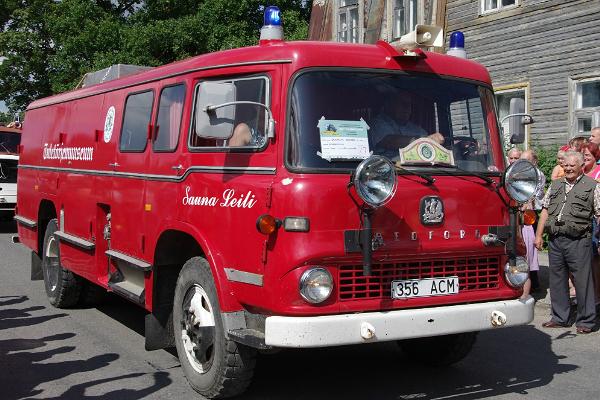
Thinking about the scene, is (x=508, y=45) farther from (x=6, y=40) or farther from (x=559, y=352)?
(x=6, y=40)

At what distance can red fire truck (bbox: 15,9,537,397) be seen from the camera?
4.42 meters

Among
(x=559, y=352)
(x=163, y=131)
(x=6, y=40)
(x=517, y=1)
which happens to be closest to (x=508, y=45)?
(x=517, y=1)

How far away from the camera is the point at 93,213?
723cm

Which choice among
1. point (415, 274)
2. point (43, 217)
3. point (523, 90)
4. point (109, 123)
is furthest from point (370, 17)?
point (415, 274)

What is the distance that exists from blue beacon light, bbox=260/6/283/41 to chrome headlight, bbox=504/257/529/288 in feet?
7.41

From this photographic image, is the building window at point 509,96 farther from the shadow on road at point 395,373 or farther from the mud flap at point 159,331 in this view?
the mud flap at point 159,331

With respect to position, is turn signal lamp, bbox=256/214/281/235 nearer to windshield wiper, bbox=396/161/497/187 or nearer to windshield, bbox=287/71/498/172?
windshield, bbox=287/71/498/172

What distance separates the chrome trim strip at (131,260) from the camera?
5840mm

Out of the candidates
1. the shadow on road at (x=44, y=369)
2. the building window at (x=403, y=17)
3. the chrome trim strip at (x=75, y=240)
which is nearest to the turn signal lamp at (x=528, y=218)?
the shadow on road at (x=44, y=369)

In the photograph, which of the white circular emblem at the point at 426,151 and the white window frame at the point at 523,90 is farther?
the white window frame at the point at 523,90

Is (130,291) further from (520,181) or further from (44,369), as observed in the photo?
(520,181)

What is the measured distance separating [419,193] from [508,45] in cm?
1203

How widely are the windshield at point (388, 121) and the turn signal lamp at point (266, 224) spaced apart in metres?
0.38

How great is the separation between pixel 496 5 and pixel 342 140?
12679mm
